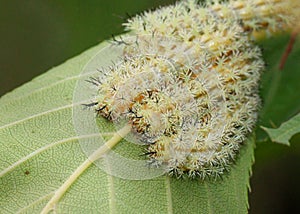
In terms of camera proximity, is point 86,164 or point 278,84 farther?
point 278,84

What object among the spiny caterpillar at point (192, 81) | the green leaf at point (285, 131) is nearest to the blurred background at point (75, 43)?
the spiny caterpillar at point (192, 81)

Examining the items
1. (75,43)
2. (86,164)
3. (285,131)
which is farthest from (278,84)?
(75,43)

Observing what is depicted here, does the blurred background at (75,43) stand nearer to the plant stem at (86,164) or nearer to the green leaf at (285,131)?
the green leaf at (285,131)

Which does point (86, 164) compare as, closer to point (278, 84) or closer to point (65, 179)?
point (65, 179)

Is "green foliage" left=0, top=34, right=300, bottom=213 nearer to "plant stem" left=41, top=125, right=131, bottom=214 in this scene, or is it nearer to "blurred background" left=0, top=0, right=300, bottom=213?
"plant stem" left=41, top=125, right=131, bottom=214

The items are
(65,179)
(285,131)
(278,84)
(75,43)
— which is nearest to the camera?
(65,179)

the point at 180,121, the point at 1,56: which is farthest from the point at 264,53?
the point at 1,56

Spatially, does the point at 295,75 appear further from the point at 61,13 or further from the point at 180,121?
the point at 61,13
